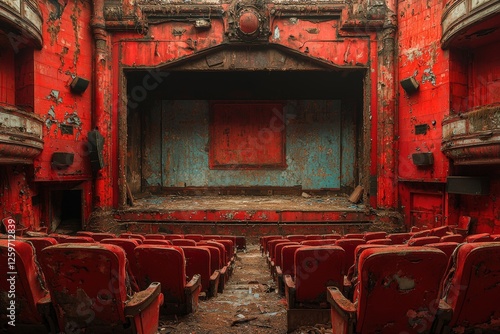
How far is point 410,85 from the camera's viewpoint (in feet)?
28.3

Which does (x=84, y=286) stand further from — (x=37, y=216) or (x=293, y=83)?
(x=293, y=83)

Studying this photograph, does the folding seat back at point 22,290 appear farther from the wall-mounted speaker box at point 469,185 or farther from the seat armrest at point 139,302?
the wall-mounted speaker box at point 469,185

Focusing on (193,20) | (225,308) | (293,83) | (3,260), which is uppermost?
(193,20)

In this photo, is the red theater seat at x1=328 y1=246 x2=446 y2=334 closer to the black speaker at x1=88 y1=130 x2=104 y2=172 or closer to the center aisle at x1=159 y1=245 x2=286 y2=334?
the center aisle at x1=159 y1=245 x2=286 y2=334

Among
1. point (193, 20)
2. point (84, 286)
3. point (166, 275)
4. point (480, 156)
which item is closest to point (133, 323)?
point (84, 286)

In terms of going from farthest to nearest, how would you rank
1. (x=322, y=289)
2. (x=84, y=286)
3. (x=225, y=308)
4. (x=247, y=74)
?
1. (x=247, y=74)
2. (x=225, y=308)
3. (x=322, y=289)
4. (x=84, y=286)

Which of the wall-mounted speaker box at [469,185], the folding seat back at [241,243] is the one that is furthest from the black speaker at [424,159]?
the folding seat back at [241,243]

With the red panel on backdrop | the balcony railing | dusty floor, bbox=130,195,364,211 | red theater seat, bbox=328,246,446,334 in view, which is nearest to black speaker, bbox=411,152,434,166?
dusty floor, bbox=130,195,364,211

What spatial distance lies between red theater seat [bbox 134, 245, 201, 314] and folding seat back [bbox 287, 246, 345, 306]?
929mm

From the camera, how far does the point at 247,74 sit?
12.3 metres

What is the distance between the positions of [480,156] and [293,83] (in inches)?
274

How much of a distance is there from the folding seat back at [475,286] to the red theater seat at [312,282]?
88cm

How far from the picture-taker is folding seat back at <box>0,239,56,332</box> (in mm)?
2238

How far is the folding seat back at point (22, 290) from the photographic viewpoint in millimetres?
2238
